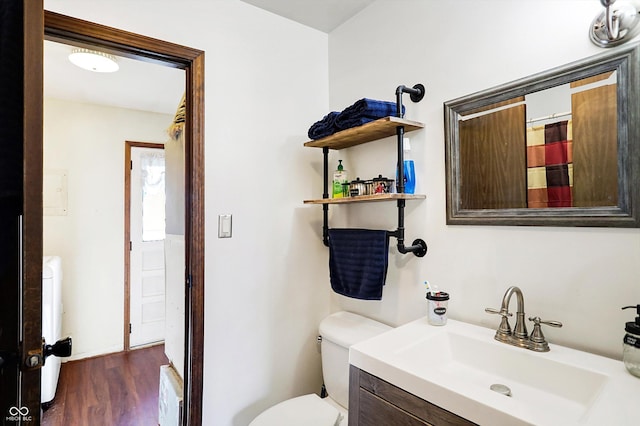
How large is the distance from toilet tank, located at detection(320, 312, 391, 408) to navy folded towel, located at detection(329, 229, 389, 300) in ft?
0.59

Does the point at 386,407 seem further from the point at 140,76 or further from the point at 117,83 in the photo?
the point at 117,83

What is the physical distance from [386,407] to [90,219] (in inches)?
126

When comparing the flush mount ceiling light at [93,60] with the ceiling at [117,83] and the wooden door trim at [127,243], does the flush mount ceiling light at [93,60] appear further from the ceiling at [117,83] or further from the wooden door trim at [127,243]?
the wooden door trim at [127,243]

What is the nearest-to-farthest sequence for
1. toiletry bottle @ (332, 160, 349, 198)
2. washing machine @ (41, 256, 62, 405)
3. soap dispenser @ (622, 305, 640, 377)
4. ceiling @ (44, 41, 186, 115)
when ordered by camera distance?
soap dispenser @ (622, 305, 640, 377) < toiletry bottle @ (332, 160, 349, 198) < washing machine @ (41, 256, 62, 405) < ceiling @ (44, 41, 186, 115)

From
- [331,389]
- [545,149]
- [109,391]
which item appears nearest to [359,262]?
[331,389]

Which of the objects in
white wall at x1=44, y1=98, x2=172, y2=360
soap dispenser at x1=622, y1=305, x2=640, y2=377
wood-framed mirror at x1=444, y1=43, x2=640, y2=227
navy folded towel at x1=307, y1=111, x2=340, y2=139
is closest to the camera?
soap dispenser at x1=622, y1=305, x2=640, y2=377

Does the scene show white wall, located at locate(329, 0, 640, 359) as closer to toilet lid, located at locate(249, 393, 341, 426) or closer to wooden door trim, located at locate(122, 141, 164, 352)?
toilet lid, located at locate(249, 393, 341, 426)

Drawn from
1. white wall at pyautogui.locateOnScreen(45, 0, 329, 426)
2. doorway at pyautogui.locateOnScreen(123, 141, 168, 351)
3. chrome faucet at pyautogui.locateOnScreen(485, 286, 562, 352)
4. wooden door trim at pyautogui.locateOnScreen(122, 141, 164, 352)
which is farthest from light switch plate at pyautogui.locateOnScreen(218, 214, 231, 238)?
wooden door trim at pyautogui.locateOnScreen(122, 141, 164, 352)

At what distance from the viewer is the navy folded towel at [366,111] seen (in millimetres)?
1369

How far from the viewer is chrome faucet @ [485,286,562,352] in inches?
39.3

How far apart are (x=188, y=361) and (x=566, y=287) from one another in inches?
60.9

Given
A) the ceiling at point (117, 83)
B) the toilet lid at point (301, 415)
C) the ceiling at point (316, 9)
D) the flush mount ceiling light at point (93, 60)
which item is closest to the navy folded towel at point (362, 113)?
the ceiling at point (316, 9)

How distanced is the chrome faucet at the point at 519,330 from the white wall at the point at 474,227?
7 cm

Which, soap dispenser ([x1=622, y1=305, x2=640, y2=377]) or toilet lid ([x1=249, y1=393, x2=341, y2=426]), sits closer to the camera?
soap dispenser ([x1=622, y1=305, x2=640, y2=377])
